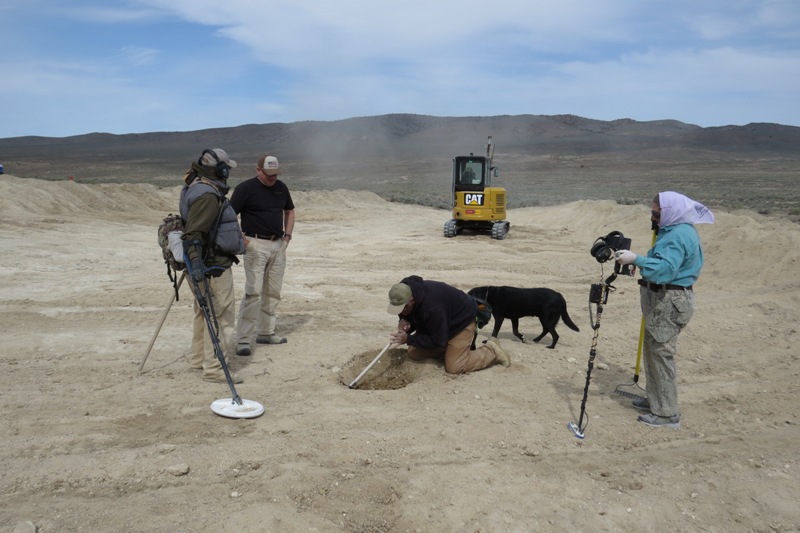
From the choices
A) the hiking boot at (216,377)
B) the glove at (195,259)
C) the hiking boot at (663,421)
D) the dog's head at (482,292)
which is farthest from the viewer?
the dog's head at (482,292)

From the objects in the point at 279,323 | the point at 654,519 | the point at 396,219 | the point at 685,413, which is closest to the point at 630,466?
the point at 654,519

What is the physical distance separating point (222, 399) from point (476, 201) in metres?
Result: 13.9

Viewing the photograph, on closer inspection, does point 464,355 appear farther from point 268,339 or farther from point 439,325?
point 268,339

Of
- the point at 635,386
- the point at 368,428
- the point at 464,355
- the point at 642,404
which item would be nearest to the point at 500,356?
the point at 464,355

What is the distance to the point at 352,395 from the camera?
5.87m

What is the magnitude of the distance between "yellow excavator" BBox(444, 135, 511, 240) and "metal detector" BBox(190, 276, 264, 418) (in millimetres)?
13223

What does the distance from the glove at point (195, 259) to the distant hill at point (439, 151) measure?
111 feet

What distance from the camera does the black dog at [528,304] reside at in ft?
24.3

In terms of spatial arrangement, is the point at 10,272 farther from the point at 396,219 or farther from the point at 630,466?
the point at 396,219

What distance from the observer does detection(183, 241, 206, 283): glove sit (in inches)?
219

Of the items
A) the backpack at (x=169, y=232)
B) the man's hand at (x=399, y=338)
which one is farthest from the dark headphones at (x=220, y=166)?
the man's hand at (x=399, y=338)

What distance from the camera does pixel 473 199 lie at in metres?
18.5

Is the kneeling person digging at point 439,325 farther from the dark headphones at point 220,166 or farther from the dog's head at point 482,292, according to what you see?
the dark headphones at point 220,166

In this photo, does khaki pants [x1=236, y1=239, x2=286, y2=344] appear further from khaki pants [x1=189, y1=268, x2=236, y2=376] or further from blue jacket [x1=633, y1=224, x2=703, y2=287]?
blue jacket [x1=633, y1=224, x2=703, y2=287]
